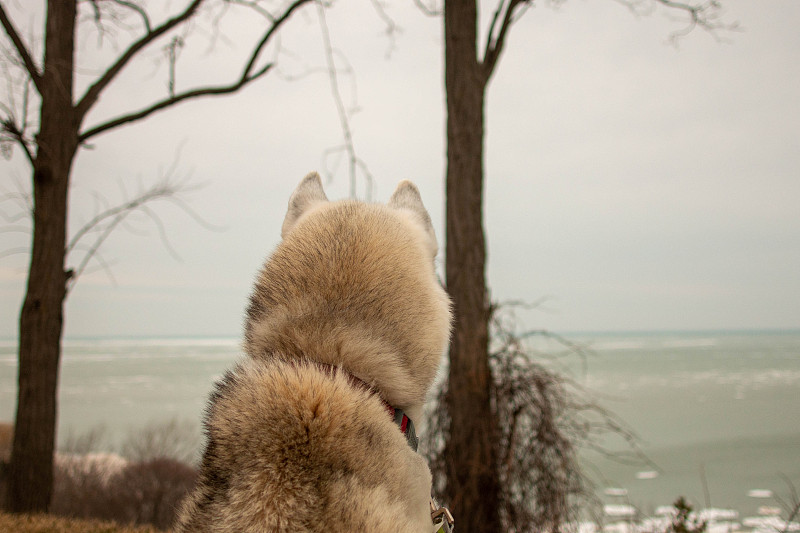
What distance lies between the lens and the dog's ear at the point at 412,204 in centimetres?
259

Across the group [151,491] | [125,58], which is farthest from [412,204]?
[151,491]

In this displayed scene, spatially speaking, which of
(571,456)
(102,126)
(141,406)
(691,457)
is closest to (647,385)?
(691,457)

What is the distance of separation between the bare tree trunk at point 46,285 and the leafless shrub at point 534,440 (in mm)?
3835

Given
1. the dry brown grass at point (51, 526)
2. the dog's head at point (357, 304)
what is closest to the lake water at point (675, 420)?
the dog's head at point (357, 304)

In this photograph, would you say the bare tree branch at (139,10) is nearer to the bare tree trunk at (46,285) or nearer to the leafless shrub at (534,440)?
the bare tree trunk at (46,285)

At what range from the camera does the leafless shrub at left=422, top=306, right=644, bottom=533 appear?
17.3ft

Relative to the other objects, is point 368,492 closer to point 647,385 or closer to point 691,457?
point 691,457

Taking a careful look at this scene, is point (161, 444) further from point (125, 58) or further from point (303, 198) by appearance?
point (303, 198)

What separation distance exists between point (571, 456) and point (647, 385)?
87.8 feet

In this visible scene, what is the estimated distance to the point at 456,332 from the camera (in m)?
5.43

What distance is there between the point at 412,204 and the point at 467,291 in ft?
9.31

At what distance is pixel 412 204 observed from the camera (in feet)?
8.95

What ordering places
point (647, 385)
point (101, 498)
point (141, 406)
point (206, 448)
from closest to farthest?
point (206, 448) < point (101, 498) < point (141, 406) < point (647, 385)

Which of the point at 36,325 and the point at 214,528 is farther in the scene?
the point at 36,325
